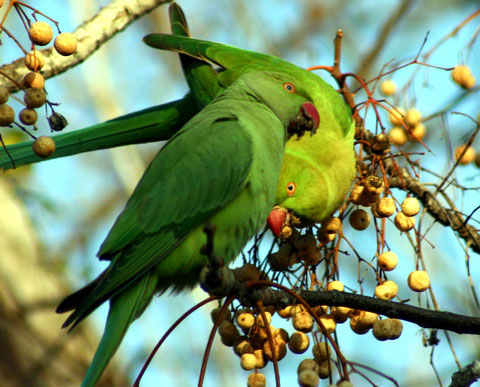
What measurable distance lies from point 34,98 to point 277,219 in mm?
1301

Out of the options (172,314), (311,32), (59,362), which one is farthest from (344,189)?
(311,32)

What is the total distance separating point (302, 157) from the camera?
3260mm

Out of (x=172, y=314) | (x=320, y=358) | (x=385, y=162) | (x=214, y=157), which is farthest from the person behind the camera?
(x=172, y=314)

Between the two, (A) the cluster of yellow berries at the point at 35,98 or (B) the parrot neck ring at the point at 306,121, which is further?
(B) the parrot neck ring at the point at 306,121

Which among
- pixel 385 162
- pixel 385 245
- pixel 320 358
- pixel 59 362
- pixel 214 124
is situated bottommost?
pixel 320 358

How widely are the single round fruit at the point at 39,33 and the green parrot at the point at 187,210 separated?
0.80 m

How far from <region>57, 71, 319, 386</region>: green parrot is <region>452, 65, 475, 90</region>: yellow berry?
1.09m

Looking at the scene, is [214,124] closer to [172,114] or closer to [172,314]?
[172,114]

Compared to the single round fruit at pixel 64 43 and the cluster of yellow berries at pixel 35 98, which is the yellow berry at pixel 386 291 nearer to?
the cluster of yellow berries at pixel 35 98

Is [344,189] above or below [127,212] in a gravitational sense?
above

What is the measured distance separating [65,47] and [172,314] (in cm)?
379

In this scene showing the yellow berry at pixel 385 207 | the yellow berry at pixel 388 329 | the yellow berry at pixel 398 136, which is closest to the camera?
the yellow berry at pixel 388 329

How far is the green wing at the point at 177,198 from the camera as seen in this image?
2572mm

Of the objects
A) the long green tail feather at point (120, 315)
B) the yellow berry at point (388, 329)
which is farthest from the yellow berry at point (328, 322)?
the long green tail feather at point (120, 315)
